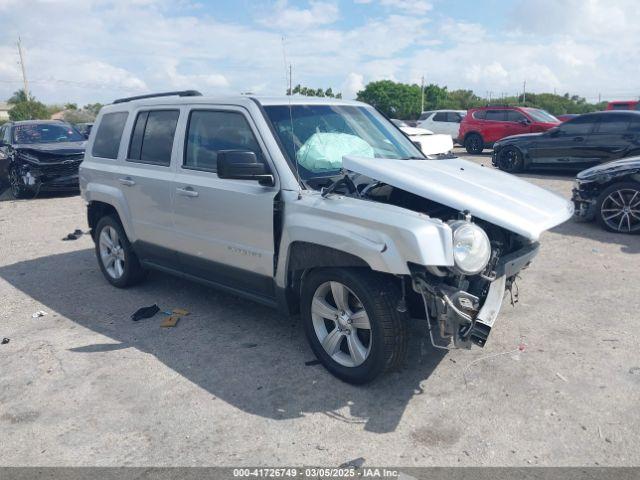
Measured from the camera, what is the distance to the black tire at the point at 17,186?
12.1 m

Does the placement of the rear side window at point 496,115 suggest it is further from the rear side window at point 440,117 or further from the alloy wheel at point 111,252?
the alloy wheel at point 111,252

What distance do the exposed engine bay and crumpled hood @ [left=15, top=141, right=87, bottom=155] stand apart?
10.1m

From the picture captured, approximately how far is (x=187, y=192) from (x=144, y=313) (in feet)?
4.35

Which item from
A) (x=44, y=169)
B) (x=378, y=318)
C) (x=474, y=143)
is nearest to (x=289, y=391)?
(x=378, y=318)

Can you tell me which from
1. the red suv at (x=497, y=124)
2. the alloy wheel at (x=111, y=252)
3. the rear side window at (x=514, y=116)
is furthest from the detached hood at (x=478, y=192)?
the rear side window at (x=514, y=116)

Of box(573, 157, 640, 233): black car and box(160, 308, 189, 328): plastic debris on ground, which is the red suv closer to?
box(573, 157, 640, 233): black car

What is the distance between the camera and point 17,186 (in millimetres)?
12234

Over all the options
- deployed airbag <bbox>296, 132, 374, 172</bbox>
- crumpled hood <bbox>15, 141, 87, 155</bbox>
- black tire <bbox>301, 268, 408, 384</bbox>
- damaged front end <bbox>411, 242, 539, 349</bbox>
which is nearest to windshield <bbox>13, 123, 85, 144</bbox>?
crumpled hood <bbox>15, 141, 87, 155</bbox>

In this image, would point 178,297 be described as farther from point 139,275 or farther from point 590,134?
point 590,134

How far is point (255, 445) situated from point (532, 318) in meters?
2.82

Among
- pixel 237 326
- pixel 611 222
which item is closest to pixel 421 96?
pixel 611 222

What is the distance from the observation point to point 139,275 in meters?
5.82

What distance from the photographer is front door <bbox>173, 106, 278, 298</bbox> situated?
161 inches

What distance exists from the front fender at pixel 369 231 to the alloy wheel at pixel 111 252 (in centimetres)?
275
